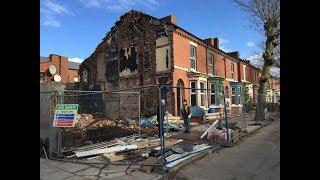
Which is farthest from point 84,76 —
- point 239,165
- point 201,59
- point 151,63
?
point 239,165

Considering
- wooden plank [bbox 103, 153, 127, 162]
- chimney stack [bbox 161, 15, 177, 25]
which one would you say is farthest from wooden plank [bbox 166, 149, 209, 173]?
chimney stack [bbox 161, 15, 177, 25]

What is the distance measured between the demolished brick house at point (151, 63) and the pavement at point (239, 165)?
9.50m

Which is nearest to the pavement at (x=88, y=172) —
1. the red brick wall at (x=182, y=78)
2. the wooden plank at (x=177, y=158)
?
the wooden plank at (x=177, y=158)

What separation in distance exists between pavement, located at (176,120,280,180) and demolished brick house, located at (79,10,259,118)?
31.2ft

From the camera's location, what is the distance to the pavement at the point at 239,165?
7426 millimetres

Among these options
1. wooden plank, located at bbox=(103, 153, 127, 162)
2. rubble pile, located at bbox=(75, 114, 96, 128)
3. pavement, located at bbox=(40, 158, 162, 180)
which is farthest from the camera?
rubble pile, located at bbox=(75, 114, 96, 128)

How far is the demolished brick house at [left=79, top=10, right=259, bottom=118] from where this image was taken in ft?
72.6

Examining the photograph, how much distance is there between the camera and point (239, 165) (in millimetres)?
8445

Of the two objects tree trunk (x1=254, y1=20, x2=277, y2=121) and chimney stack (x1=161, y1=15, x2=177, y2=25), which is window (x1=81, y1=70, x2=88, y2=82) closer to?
chimney stack (x1=161, y1=15, x2=177, y2=25)

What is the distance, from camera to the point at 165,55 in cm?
2223

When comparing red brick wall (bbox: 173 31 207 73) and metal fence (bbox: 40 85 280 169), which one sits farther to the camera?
red brick wall (bbox: 173 31 207 73)

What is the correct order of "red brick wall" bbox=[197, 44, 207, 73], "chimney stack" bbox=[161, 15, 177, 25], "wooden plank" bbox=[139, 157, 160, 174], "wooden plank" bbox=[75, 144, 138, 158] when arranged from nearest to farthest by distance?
1. "wooden plank" bbox=[139, 157, 160, 174]
2. "wooden plank" bbox=[75, 144, 138, 158]
3. "chimney stack" bbox=[161, 15, 177, 25]
4. "red brick wall" bbox=[197, 44, 207, 73]

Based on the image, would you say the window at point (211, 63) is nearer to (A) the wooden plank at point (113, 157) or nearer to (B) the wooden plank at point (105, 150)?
(B) the wooden plank at point (105, 150)
